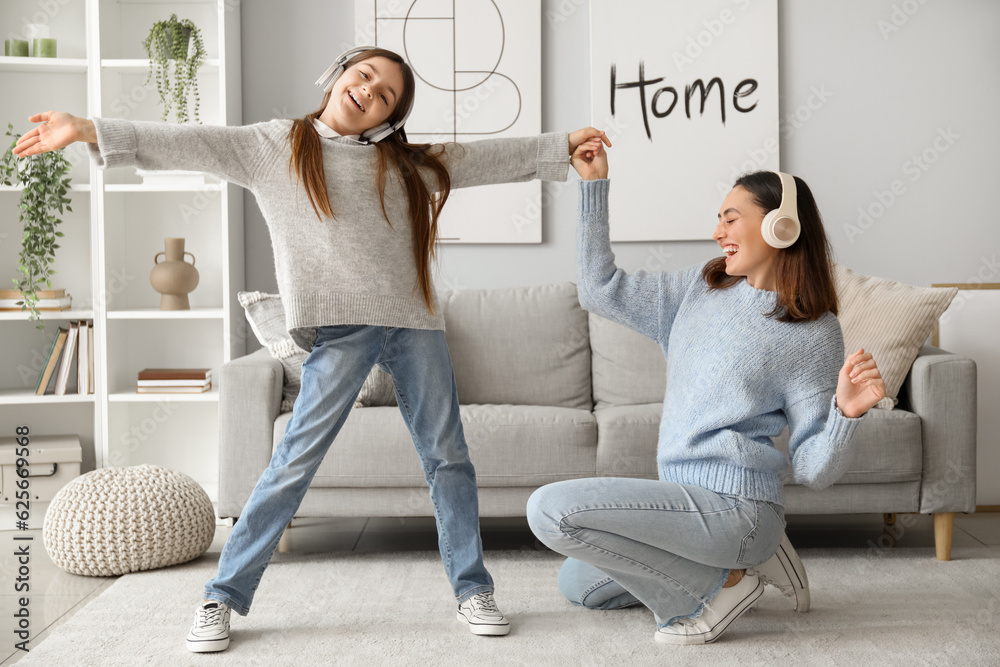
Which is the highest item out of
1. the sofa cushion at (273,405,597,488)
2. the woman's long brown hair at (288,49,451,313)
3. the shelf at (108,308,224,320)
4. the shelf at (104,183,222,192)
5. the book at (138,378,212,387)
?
the shelf at (104,183,222,192)

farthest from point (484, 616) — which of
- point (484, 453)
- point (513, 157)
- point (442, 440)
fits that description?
point (513, 157)

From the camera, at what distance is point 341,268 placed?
1798 mm

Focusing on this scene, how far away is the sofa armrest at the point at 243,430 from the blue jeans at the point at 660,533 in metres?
0.97

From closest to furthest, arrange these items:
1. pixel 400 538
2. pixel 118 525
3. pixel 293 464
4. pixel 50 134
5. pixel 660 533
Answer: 1. pixel 50 134
2. pixel 660 533
3. pixel 293 464
4. pixel 118 525
5. pixel 400 538

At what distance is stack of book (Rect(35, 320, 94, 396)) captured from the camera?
3006 millimetres

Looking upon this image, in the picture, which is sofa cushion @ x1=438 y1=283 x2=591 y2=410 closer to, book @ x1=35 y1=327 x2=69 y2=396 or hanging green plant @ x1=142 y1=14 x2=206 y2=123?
hanging green plant @ x1=142 y1=14 x2=206 y2=123

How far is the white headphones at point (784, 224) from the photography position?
5.62 feet

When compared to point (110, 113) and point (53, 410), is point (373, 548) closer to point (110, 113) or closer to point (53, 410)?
point (53, 410)

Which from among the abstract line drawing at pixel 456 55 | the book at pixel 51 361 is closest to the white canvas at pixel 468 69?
the abstract line drawing at pixel 456 55

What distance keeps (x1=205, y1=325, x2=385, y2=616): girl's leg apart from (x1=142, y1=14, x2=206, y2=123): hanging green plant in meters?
1.52

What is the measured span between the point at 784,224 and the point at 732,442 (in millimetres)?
434

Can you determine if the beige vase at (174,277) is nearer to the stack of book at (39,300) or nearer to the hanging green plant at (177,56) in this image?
the stack of book at (39,300)

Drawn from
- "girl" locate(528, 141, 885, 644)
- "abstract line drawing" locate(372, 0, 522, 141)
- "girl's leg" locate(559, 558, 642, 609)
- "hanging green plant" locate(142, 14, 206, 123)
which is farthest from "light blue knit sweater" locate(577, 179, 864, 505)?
"hanging green plant" locate(142, 14, 206, 123)

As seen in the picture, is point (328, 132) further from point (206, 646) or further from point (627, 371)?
point (627, 371)
